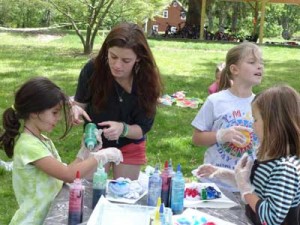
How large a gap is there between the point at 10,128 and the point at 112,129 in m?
0.59

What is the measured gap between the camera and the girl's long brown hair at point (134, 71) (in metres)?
2.98

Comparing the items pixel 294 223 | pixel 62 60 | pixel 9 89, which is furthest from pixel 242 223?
pixel 62 60

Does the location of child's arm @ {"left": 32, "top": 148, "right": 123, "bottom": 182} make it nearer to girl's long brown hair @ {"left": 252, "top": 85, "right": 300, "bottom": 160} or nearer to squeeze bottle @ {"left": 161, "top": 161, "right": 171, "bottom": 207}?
squeeze bottle @ {"left": 161, "top": 161, "right": 171, "bottom": 207}

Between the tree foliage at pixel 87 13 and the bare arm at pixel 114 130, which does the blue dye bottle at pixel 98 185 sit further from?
the tree foliage at pixel 87 13

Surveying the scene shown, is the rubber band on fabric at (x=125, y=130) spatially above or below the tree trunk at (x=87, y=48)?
above

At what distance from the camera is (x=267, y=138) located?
2.32 meters

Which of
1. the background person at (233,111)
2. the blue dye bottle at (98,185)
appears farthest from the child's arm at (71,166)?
the background person at (233,111)

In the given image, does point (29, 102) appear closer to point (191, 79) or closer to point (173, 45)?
point (191, 79)

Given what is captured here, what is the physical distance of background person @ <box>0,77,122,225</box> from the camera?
2459mm

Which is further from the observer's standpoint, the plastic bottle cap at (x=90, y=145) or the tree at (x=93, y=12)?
the tree at (x=93, y=12)

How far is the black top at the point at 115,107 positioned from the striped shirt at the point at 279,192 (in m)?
1.07

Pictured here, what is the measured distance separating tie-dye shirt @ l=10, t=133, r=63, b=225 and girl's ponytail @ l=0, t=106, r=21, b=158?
109 millimetres

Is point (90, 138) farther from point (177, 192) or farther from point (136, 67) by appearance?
point (136, 67)

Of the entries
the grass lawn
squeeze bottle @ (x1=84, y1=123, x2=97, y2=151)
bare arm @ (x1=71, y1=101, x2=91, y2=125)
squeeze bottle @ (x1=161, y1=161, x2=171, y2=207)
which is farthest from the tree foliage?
squeeze bottle @ (x1=161, y1=161, x2=171, y2=207)
